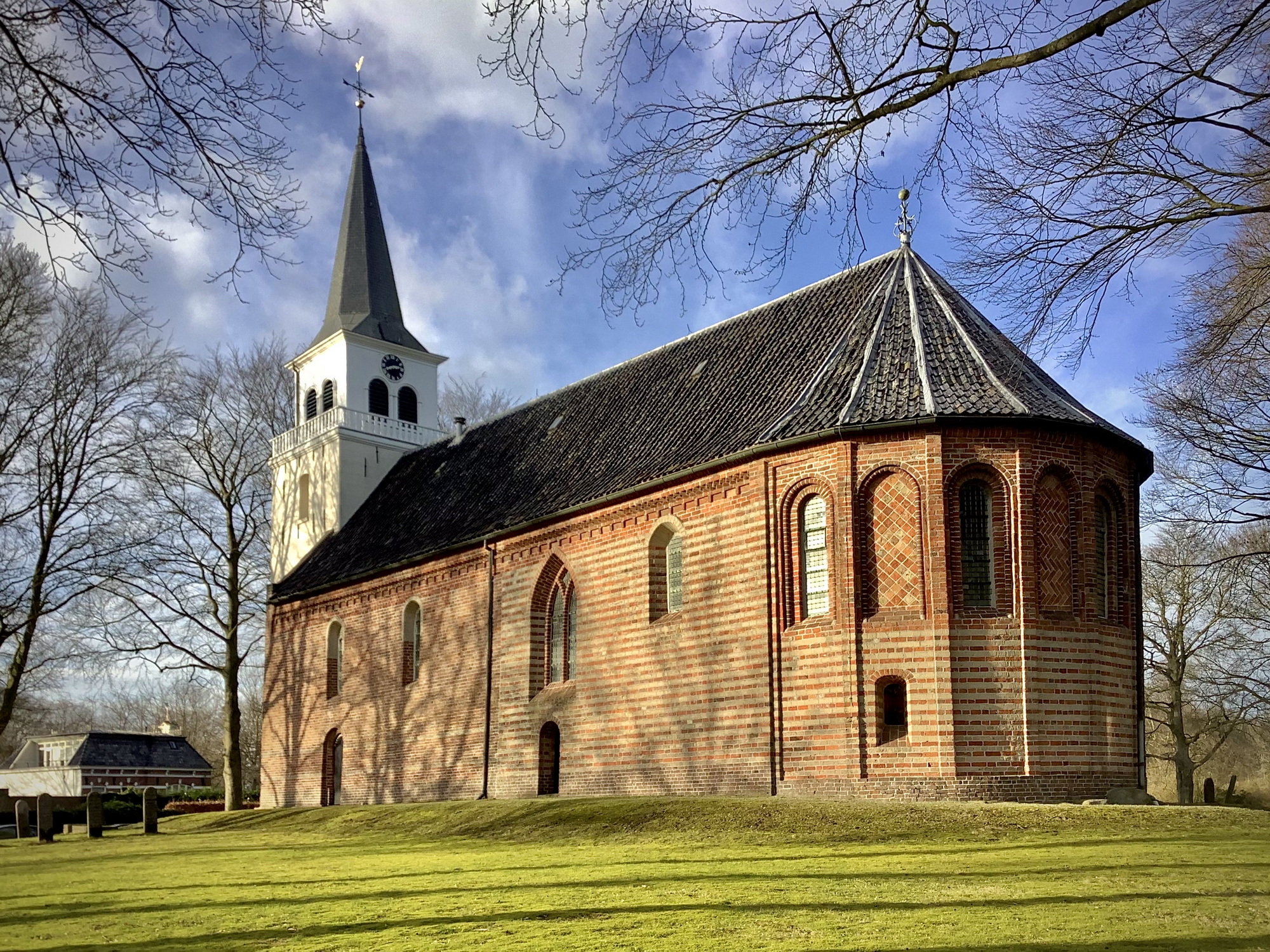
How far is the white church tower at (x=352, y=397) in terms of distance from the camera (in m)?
37.3

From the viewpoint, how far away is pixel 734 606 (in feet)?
68.5

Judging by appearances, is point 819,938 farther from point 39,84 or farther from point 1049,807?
point 1049,807

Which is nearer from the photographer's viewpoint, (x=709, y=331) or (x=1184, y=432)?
(x=1184, y=432)

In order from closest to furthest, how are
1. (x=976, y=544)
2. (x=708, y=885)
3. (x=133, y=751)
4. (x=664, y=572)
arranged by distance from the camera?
(x=708, y=885), (x=976, y=544), (x=664, y=572), (x=133, y=751)

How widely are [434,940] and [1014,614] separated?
12746 mm

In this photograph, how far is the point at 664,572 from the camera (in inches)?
910

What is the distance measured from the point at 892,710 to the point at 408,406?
80.1 feet

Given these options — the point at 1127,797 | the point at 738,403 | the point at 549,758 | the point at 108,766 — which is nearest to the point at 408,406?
the point at 549,758

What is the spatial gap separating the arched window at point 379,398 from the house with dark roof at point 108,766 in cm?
2122

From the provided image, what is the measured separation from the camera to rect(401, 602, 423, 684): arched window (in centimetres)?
2997

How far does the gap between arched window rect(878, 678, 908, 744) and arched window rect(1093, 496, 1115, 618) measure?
3612mm

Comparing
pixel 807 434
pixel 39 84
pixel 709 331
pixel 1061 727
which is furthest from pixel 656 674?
pixel 39 84

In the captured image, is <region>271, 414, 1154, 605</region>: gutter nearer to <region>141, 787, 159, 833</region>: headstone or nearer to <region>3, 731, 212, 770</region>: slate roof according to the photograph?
<region>141, 787, 159, 833</region>: headstone

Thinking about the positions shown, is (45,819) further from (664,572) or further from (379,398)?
(379,398)
